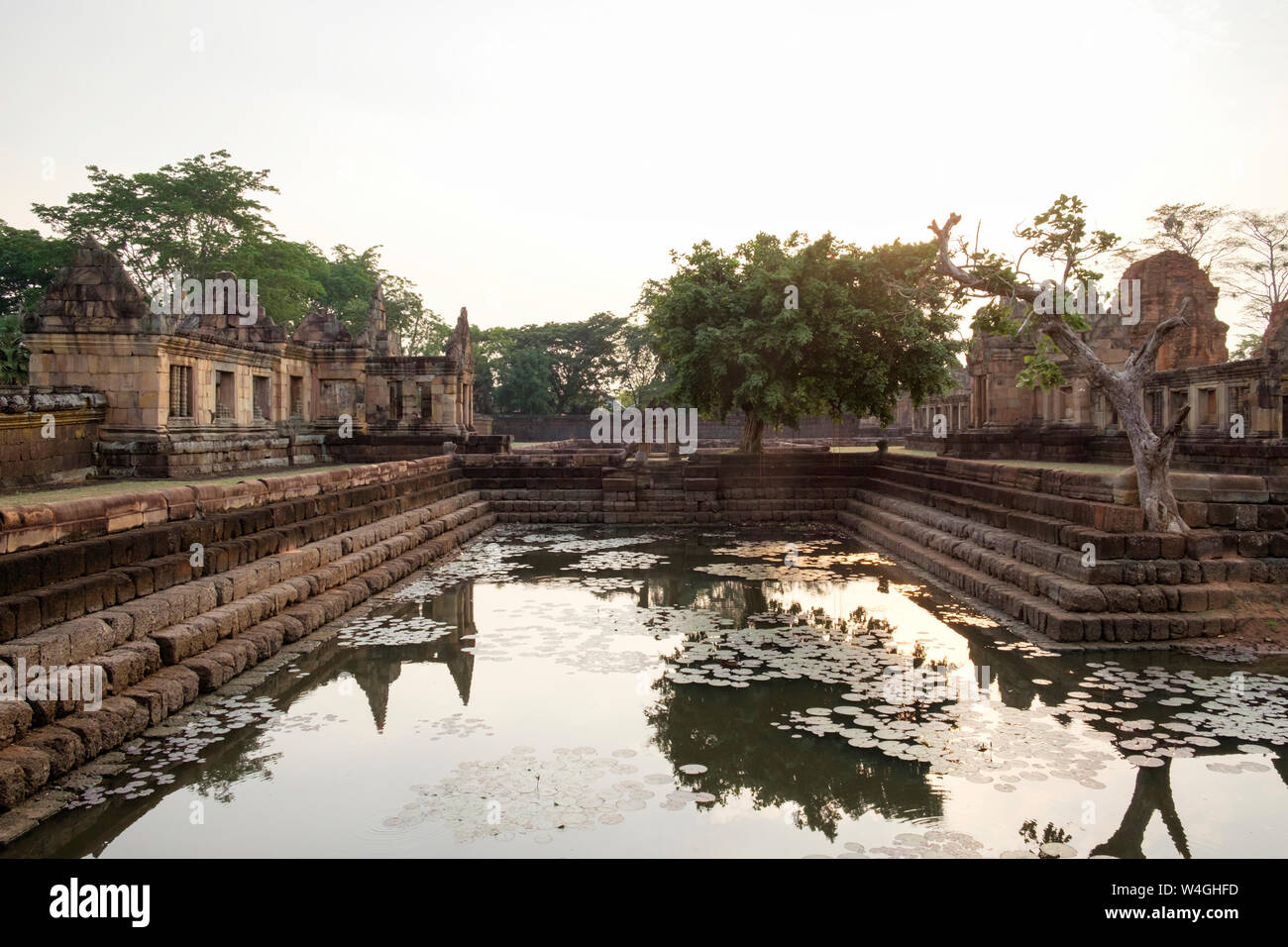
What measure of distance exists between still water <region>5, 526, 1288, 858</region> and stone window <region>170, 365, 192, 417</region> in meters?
7.44

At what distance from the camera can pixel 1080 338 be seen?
9492 mm

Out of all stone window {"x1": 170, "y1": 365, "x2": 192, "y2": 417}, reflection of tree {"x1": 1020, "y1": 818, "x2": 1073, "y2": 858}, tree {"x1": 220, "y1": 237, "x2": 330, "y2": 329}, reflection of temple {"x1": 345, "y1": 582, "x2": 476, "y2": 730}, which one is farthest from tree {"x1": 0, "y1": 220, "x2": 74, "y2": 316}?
reflection of tree {"x1": 1020, "y1": 818, "x2": 1073, "y2": 858}

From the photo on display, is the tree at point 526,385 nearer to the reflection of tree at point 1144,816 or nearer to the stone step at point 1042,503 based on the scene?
the stone step at point 1042,503

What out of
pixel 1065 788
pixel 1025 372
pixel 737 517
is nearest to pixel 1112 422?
pixel 737 517

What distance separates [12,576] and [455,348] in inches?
749

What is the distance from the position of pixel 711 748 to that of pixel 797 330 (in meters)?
14.3

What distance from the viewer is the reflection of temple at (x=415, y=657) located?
21.8 feet

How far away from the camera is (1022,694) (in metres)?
6.39

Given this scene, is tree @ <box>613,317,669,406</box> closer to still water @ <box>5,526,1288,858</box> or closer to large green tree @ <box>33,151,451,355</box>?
large green tree @ <box>33,151,451,355</box>

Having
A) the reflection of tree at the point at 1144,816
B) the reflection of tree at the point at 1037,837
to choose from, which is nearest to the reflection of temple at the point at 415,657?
the reflection of tree at the point at 1037,837

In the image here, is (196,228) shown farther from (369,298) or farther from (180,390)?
(180,390)

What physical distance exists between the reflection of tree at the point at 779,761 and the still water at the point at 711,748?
0.8 inches

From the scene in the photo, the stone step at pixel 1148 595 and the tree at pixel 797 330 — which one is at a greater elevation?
the tree at pixel 797 330

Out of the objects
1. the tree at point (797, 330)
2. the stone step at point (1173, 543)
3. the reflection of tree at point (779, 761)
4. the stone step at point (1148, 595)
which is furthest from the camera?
the tree at point (797, 330)
